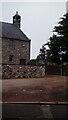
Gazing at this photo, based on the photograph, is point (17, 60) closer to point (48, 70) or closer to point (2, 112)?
point (48, 70)

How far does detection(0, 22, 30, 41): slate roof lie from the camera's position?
3166cm

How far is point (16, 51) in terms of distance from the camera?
106 ft

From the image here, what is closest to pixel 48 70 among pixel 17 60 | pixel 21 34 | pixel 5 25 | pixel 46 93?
pixel 17 60

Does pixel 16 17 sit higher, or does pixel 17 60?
pixel 16 17

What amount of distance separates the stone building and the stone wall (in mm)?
8197

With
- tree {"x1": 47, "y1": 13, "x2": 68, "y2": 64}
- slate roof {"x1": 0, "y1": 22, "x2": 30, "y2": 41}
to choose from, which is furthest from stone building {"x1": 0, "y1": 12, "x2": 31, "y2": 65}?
tree {"x1": 47, "y1": 13, "x2": 68, "y2": 64}

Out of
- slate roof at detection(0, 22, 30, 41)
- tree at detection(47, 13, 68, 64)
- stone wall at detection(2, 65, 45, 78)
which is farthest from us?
slate roof at detection(0, 22, 30, 41)

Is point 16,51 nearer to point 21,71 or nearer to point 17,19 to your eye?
point 17,19

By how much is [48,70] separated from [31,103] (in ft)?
71.8

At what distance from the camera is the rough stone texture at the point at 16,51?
30.7m

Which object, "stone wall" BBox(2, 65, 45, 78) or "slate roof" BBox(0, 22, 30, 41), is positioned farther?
"slate roof" BBox(0, 22, 30, 41)

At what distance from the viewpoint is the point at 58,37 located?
30.9 meters

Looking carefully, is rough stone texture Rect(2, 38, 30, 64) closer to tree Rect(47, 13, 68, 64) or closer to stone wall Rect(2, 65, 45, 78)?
tree Rect(47, 13, 68, 64)

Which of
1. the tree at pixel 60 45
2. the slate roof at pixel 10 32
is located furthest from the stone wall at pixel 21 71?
the slate roof at pixel 10 32
